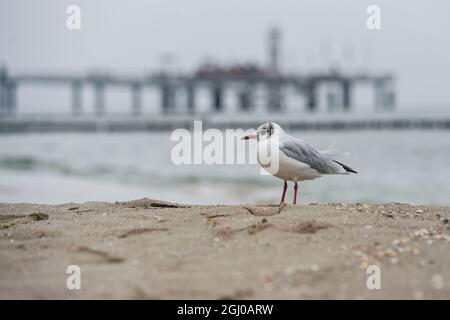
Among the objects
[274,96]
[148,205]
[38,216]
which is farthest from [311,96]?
[38,216]

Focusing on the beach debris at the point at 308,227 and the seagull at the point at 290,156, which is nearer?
the beach debris at the point at 308,227

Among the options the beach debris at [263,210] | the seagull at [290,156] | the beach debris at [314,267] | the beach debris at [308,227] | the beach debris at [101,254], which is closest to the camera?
the beach debris at [314,267]

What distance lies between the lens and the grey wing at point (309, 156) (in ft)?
12.2

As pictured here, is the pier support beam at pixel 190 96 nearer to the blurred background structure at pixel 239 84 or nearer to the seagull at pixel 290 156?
the blurred background structure at pixel 239 84

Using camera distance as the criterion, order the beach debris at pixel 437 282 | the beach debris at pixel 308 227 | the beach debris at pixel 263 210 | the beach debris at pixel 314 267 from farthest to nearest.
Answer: the beach debris at pixel 263 210 → the beach debris at pixel 308 227 → the beach debris at pixel 314 267 → the beach debris at pixel 437 282

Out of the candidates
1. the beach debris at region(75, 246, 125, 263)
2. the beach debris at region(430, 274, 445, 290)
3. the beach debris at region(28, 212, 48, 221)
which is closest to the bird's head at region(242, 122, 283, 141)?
the beach debris at region(28, 212, 48, 221)

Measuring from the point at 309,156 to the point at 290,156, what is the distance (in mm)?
126

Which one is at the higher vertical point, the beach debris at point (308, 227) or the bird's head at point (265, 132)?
the bird's head at point (265, 132)

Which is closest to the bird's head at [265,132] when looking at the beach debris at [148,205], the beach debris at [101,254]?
the beach debris at [148,205]

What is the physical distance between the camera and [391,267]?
96.7 inches

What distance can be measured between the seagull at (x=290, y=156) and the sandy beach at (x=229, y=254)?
36 cm

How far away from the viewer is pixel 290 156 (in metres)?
3.71

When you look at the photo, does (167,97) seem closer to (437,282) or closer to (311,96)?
(311,96)
